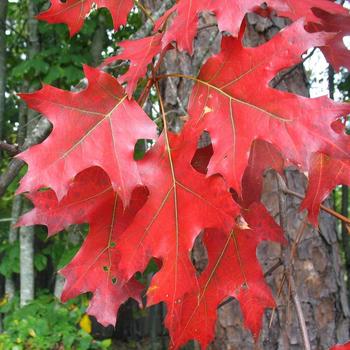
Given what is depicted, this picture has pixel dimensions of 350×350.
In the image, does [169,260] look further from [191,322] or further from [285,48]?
[285,48]

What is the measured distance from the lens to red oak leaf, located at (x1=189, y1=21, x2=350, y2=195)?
667 millimetres

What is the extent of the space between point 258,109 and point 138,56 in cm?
24

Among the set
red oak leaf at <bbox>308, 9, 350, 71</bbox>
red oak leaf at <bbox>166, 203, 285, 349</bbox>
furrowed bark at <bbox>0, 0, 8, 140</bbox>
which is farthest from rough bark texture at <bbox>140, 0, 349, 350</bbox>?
furrowed bark at <bbox>0, 0, 8, 140</bbox>

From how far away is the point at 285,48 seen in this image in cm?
72

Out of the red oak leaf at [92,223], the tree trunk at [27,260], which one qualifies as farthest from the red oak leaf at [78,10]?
the tree trunk at [27,260]

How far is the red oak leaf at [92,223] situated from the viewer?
0.84m

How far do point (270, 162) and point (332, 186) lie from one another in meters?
0.13

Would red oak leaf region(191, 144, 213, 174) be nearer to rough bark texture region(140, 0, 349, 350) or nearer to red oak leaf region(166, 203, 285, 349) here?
red oak leaf region(166, 203, 285, 349)

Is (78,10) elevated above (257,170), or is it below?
above

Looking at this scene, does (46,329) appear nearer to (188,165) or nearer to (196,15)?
(188,165)

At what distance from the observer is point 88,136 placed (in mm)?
733

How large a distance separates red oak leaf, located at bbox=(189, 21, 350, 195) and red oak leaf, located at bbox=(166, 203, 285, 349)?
216mm

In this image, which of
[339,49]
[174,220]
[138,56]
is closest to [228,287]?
[174,220]

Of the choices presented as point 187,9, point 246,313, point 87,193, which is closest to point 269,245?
point 246,313
